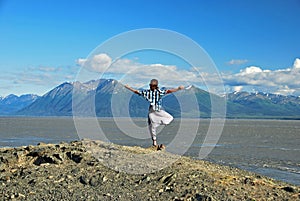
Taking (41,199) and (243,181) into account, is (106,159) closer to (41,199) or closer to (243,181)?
(41,199)

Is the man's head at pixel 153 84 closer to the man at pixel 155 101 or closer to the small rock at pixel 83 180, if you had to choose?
the man at pixel 155 101

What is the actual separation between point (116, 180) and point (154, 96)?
13.4ft

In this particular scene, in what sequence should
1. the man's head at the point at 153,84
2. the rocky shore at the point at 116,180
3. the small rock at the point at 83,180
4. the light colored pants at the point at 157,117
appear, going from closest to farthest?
1. the rocky shore at the point at 116,180
2. the small rock at the point at 83,180
3. the man's head at the point at 153,84
4. the light colored pants at the point at 157,117

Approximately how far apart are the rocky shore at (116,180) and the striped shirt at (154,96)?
1.87 metres

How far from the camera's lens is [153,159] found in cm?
1476

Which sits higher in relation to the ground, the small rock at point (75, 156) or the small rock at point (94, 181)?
the small rock at point (75, 156)

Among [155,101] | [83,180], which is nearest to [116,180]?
[83,180]

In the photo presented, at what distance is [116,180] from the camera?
12508mm

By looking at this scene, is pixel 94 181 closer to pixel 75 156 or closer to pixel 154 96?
pixel 75 156

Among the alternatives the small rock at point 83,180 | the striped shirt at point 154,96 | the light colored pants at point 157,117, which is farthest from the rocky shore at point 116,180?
the striped shirt at point 154,96

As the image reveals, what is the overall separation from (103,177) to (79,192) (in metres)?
1.19

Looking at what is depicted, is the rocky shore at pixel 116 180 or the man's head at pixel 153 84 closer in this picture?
the rocky shore at pixel 116 180

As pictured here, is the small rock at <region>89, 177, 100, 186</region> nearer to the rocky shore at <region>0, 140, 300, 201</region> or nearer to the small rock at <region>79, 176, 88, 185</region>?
the rocky shore at <region>0, 140, 300, 201</region>

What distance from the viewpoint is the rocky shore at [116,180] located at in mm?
11359
